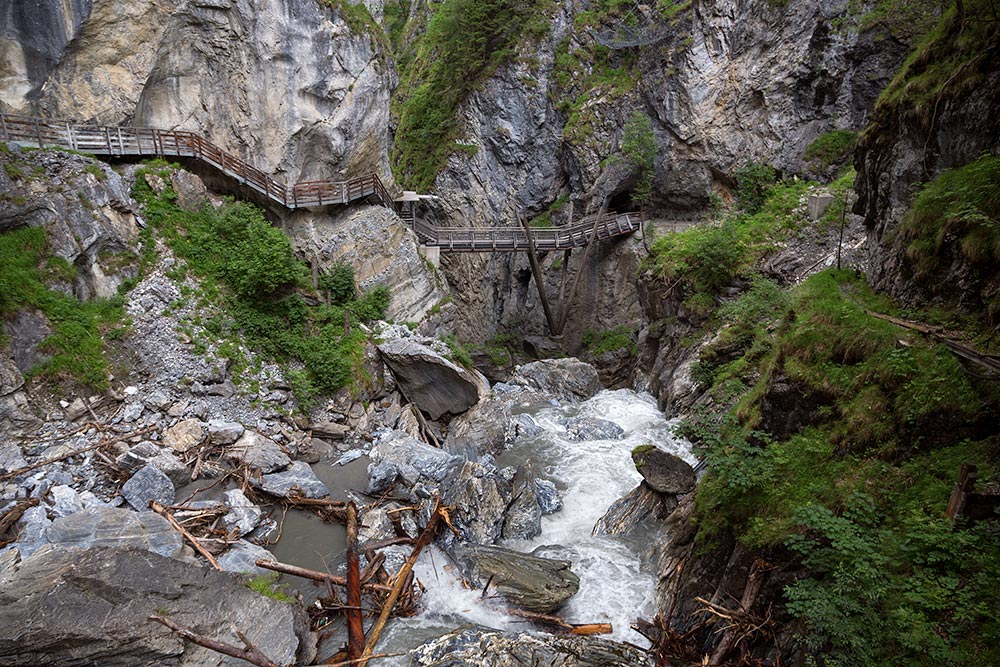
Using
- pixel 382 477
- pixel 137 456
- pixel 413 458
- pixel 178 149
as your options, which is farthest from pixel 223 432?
pixel 178 149

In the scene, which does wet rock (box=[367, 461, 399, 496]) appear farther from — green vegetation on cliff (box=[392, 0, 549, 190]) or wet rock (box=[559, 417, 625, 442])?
green vegetation on cliff (box=[392, 0, 549, 190])

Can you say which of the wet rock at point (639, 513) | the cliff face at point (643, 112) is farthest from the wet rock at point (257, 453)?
the cliff face at point (643, 112)

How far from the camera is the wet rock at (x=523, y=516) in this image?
27.1 ft

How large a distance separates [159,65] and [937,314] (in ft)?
63.7

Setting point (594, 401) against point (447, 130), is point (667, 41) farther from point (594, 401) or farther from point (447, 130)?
point (594, 401)

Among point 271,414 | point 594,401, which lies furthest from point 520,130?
point 271,414

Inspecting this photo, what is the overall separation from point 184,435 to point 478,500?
22.2 feet

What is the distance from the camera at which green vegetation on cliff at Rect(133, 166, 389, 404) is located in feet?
42.9

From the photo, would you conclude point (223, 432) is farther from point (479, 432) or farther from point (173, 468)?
point (479, 432)

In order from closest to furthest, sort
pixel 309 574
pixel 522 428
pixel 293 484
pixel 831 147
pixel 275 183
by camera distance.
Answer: pixel 309 574 < pixel 293 484 < pixel 522 428 < pixel 275 183 < pixel 831 147

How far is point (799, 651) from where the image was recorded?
3.88 m

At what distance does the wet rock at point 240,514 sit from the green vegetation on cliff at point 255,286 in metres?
4.03

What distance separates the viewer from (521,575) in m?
6.89

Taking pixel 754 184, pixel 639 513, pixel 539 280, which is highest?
pixel 754 184
